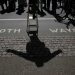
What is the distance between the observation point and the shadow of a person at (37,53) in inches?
211

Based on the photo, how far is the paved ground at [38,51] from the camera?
4797 millimetres

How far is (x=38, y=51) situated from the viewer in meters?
6.02

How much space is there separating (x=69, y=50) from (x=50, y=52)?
2.63 feet

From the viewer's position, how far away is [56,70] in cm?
474

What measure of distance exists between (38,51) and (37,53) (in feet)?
0.57

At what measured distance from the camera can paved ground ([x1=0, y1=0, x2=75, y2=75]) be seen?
15.7 feet

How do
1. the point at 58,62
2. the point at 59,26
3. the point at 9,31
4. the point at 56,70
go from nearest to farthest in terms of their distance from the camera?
1. the point at 56,70
2. the point at 58,62
3. the point at 9,31
4. the point at 59,26

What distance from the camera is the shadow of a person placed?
537cm

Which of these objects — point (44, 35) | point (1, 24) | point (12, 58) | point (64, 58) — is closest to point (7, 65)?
point (12, 58)

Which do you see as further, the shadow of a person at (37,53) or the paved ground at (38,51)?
the shadow of a person at (37,53)

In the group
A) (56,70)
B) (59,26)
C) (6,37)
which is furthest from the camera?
(59,26)

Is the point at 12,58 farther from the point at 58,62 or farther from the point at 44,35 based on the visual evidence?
the point at 44,35

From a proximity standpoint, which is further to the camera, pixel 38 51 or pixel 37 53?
pixel 38 51

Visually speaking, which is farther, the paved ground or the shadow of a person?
the shadow of a person
